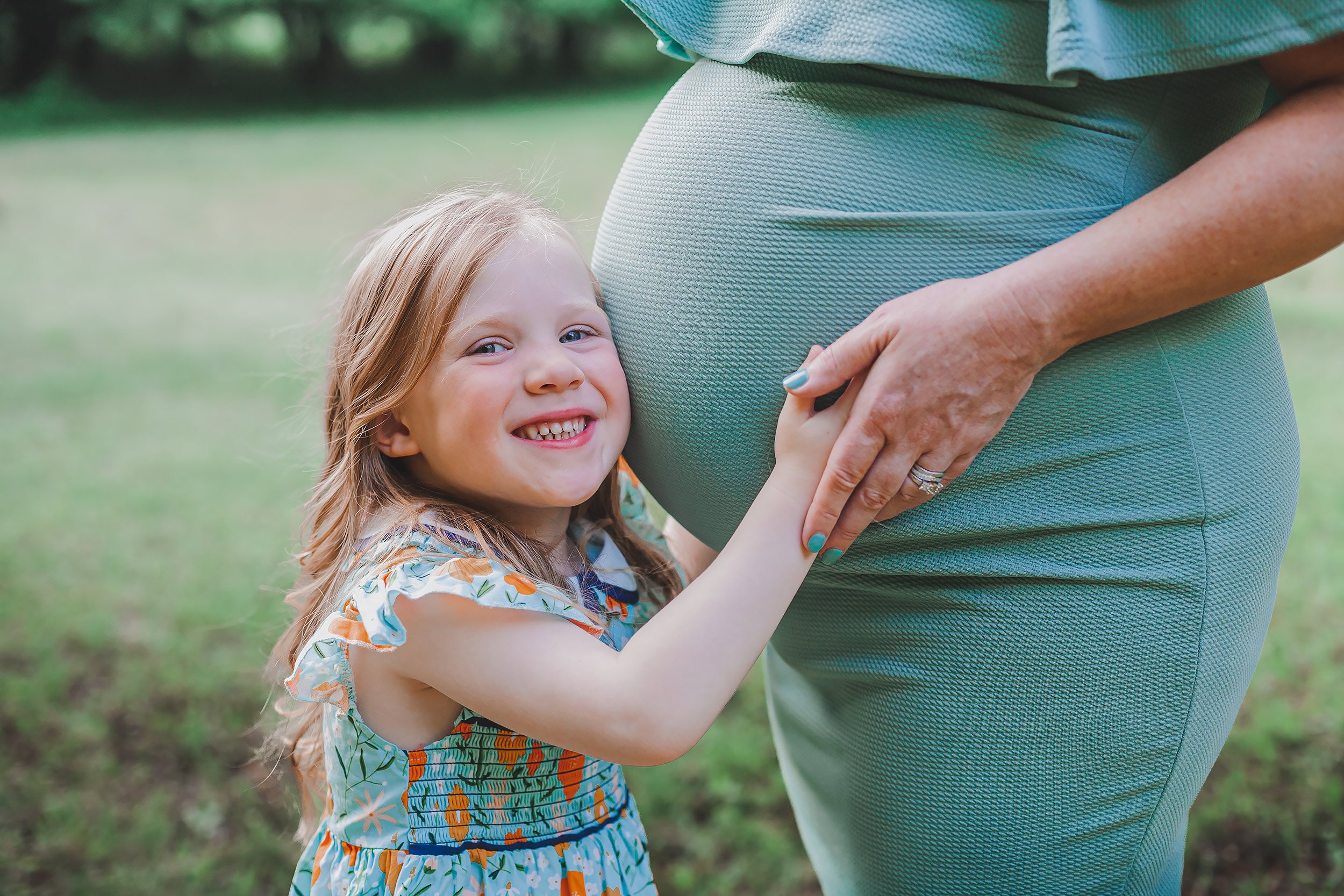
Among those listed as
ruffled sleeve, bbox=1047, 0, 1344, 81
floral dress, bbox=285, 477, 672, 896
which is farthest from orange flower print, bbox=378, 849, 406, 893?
ruffled sleeve, bbox=1047, 0, 1344, 81

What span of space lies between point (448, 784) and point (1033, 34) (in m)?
1.10

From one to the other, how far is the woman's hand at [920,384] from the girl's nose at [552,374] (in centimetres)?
27

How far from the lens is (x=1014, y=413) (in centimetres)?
121

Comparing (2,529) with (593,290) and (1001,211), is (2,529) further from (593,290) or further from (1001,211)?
(1001,211)

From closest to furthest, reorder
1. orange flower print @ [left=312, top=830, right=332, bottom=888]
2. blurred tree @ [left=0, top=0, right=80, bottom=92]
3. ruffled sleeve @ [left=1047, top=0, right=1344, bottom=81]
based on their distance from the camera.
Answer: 1. ruffled sleeve @ [left=1047, top=0, right=1344, bottom=81]
2. orange flower print @ [left=312, top=830, right=332, bottom=888]
3. blurred tree @ [left=0, top=0, right=80, bottom=92]

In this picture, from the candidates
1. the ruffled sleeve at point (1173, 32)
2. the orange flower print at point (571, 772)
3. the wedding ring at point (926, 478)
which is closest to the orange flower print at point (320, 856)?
the orange flower print at point (571, 772)

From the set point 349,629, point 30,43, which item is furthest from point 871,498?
point 30,43

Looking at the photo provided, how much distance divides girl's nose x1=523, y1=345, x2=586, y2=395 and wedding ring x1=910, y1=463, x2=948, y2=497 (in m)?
0.41

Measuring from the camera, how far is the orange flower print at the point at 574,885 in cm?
144

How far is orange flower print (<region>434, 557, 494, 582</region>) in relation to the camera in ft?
4.14

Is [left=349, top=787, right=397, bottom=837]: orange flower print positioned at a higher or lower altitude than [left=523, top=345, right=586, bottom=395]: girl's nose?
lower

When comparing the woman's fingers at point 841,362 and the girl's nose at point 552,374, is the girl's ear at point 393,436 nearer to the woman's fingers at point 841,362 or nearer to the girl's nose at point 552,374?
the girl's nose at point 552,374

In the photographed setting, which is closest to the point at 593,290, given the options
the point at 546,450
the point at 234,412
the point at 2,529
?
the point at 546,450

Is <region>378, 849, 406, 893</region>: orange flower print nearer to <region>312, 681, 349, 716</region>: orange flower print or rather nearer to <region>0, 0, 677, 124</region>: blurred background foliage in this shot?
<region>312, 681, 349, 716</region>: orange flower print
